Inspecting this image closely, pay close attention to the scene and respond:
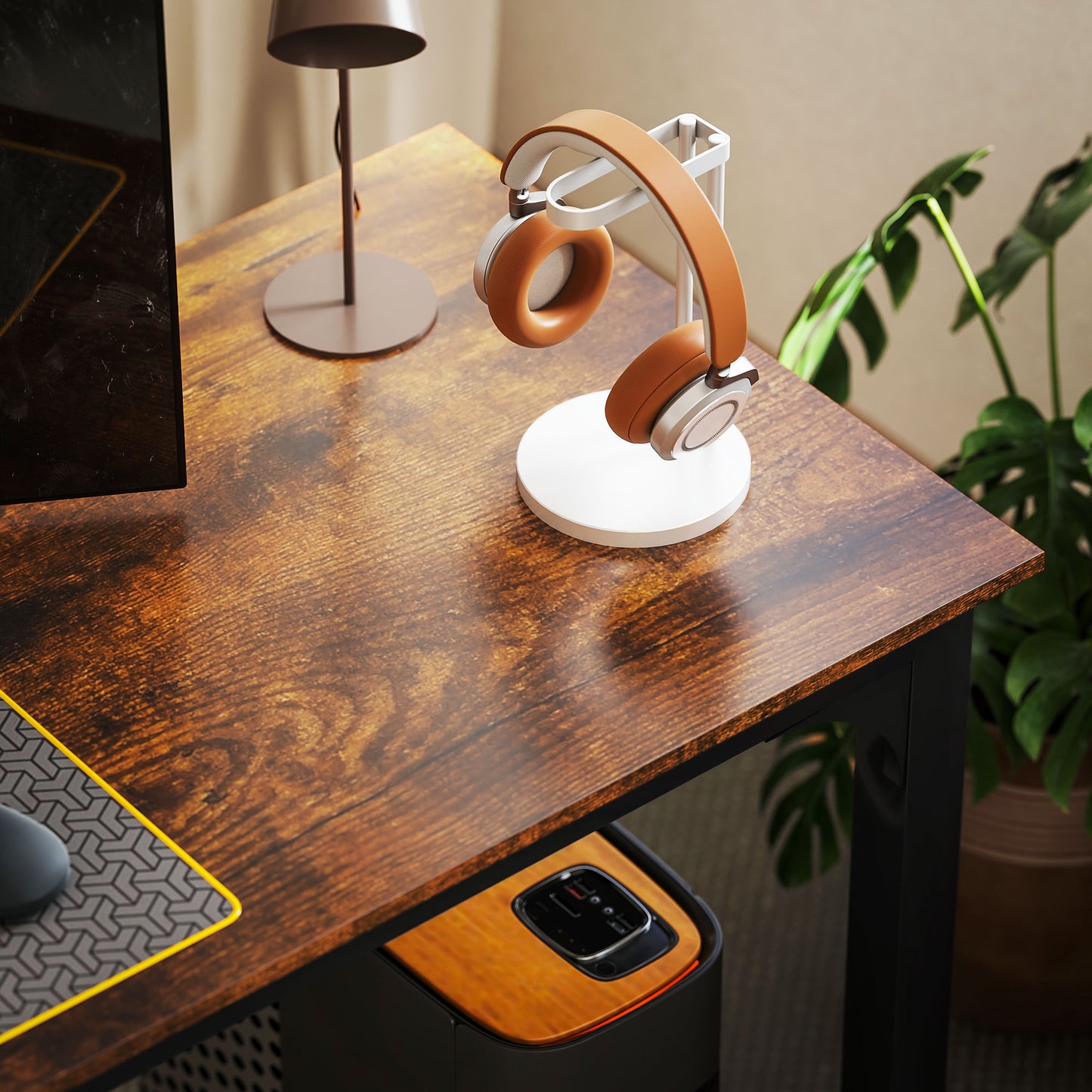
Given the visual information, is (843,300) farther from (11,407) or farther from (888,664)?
(11,407)

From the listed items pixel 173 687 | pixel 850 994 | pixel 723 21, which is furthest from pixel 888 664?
pixel 723 21

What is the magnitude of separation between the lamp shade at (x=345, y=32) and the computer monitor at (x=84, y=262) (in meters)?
0.28

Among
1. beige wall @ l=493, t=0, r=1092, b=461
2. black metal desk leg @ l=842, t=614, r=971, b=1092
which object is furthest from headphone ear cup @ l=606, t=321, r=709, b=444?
beige wall @ l=493, t=0, r=1092, b=461

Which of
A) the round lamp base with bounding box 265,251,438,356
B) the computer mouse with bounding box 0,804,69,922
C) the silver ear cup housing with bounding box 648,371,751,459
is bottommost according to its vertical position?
the computer mouse with bounding box 0,804,69,922

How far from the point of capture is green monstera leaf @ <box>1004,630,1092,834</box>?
1317mm

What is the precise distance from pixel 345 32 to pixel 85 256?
368 millimetres

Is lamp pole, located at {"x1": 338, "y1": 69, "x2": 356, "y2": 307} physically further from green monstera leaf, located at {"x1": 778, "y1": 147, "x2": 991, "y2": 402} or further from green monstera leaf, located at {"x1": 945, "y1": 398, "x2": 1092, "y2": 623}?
green monstera leaf, located at {"x1": 945, "y1": 398, "x2": 1092, "y2": 623}

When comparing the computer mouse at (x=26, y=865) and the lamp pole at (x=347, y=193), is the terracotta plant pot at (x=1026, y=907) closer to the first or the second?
the lamp pole at (x=347, y=193)

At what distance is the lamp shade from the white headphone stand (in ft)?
0.83

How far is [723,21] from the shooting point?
2.18 meters

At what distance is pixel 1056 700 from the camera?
1332mm

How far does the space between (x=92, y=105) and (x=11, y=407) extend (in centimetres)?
22

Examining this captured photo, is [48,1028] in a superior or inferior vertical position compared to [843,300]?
inferior

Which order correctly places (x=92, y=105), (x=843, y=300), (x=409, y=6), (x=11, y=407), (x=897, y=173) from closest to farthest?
(x=92, y=105) → (x=11, y=407) → (x=409, y=6) → (x=843, y=300) → (x=897, y=173)
